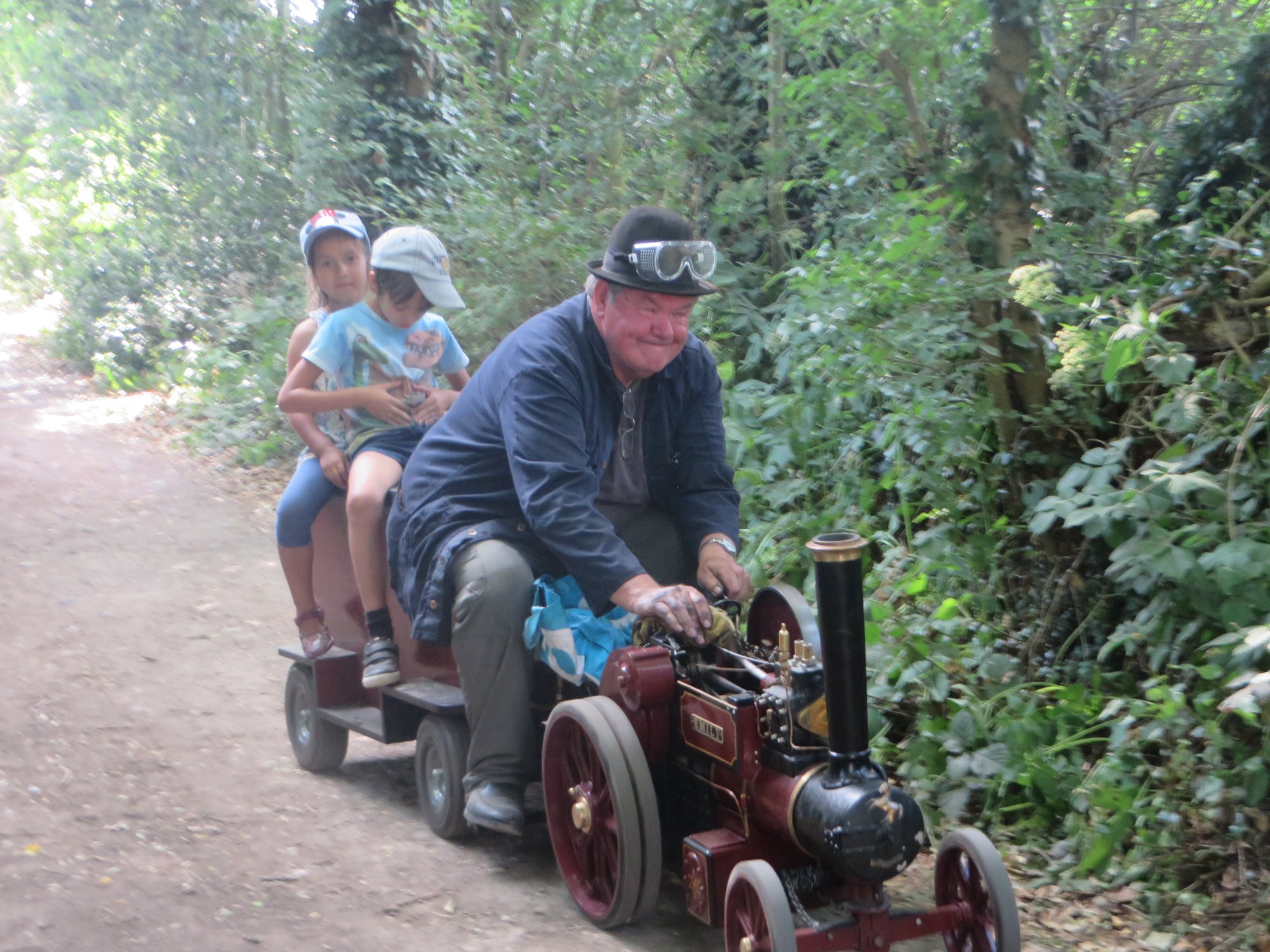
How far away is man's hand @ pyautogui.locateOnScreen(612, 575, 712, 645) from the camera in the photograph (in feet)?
11.5

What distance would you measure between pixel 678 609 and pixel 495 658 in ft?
2.33

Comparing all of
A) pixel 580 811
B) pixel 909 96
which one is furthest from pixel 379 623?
pixel 909 96

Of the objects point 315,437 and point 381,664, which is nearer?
point 381,664

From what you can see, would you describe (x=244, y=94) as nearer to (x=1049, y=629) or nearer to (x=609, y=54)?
(x=609, y=54)

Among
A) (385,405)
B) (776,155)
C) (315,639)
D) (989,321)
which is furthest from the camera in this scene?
(776,155)

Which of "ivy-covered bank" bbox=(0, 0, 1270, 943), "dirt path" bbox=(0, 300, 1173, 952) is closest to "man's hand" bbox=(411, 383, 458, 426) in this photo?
"dirt path" bbox=(0, 300, 1173, 952)

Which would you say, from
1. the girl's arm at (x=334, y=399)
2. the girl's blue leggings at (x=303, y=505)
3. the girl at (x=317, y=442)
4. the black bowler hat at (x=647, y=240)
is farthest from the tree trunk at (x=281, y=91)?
the black bowler hat at (x=647, y=240)

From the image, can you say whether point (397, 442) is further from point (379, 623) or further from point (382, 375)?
point (379, 623)

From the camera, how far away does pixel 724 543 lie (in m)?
4.17

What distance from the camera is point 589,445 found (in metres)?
4.05

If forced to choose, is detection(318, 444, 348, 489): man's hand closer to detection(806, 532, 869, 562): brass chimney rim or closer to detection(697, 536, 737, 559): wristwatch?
detection(697, 536, 737, 559): wristwatch

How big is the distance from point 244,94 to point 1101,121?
32.2ft

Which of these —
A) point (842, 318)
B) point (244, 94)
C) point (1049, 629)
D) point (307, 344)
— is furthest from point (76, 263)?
point (1049, 629)

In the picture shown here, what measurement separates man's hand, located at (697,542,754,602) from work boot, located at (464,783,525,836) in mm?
853
